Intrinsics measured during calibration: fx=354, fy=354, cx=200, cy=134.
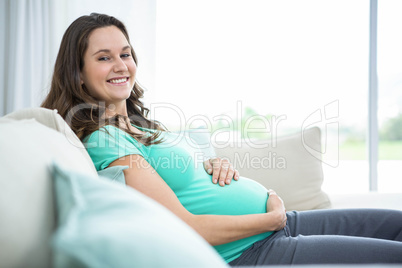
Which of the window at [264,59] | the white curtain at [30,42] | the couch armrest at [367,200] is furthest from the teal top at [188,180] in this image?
the window at [264,59]

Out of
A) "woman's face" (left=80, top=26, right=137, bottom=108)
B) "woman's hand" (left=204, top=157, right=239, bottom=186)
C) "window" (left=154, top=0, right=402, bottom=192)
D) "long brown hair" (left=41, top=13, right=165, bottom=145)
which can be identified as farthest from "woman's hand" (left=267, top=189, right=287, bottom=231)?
"window" (left=154, top=0, right=402, bottom=192)

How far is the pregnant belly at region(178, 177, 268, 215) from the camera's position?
1.12 meters

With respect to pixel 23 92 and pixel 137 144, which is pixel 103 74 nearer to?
pixel 137 144

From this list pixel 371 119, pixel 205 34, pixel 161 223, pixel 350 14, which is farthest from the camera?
pixel 350 14

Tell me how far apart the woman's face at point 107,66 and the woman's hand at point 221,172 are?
0.47 m

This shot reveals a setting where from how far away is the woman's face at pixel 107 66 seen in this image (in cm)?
135

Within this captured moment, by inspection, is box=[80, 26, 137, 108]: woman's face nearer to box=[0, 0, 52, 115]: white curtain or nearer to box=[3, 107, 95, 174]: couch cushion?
box=[3, 107, 95, 174]: couch cushion

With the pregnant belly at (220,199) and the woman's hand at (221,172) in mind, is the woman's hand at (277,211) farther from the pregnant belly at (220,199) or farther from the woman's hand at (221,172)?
the woman's hand at (221,172)

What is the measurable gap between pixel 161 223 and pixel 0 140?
0.31m

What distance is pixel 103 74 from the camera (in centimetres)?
136

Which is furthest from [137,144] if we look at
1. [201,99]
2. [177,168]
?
[201,99]

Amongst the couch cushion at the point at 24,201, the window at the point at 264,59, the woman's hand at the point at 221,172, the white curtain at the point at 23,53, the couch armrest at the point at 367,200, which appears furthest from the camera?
the window at the point at 264,59

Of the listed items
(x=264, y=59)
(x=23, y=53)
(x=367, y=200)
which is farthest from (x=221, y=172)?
(x=264, y=59)

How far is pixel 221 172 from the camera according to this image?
1.21 m
